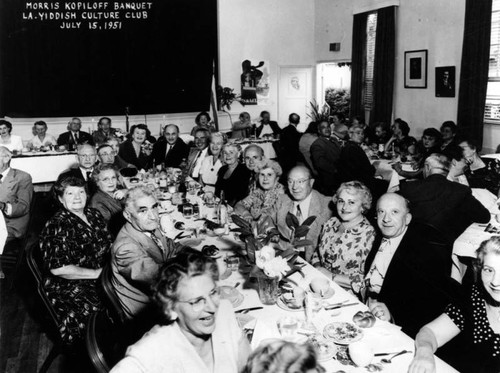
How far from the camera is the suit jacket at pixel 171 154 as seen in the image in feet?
22.1

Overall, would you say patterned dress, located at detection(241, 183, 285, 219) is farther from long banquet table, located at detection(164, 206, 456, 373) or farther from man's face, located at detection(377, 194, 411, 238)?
man's face, located at detection(377, 194, 411, 238)

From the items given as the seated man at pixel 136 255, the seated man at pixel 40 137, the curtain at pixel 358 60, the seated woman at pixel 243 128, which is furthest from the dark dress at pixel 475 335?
the curtain at pixel 358 60

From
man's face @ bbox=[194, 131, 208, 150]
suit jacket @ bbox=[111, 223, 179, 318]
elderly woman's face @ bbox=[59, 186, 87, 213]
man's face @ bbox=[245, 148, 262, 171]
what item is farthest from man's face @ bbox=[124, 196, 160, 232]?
man's face @ bbox=[194, 131, 208, 150]

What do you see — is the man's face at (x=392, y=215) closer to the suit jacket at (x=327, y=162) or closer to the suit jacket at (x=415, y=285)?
the suit jacket at (x=415, y=285)

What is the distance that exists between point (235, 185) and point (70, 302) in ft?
7.74

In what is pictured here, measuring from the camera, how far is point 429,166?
3777 millimetres

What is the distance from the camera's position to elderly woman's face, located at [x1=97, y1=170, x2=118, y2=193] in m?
3.99

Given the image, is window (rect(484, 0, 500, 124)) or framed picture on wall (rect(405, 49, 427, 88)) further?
framed picture on wall (rect(405, 49, 427, 88))

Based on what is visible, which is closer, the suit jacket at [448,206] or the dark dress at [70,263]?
the dark dress at [70,263]

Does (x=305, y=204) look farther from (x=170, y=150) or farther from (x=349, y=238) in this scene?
(x=170, y=150)

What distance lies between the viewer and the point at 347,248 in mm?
3043

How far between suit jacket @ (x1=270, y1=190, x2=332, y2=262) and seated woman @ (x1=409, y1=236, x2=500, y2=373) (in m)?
1.47

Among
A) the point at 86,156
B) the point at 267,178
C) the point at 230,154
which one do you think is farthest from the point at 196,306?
the point at 86,156

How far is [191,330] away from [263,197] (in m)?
→ 2.45
